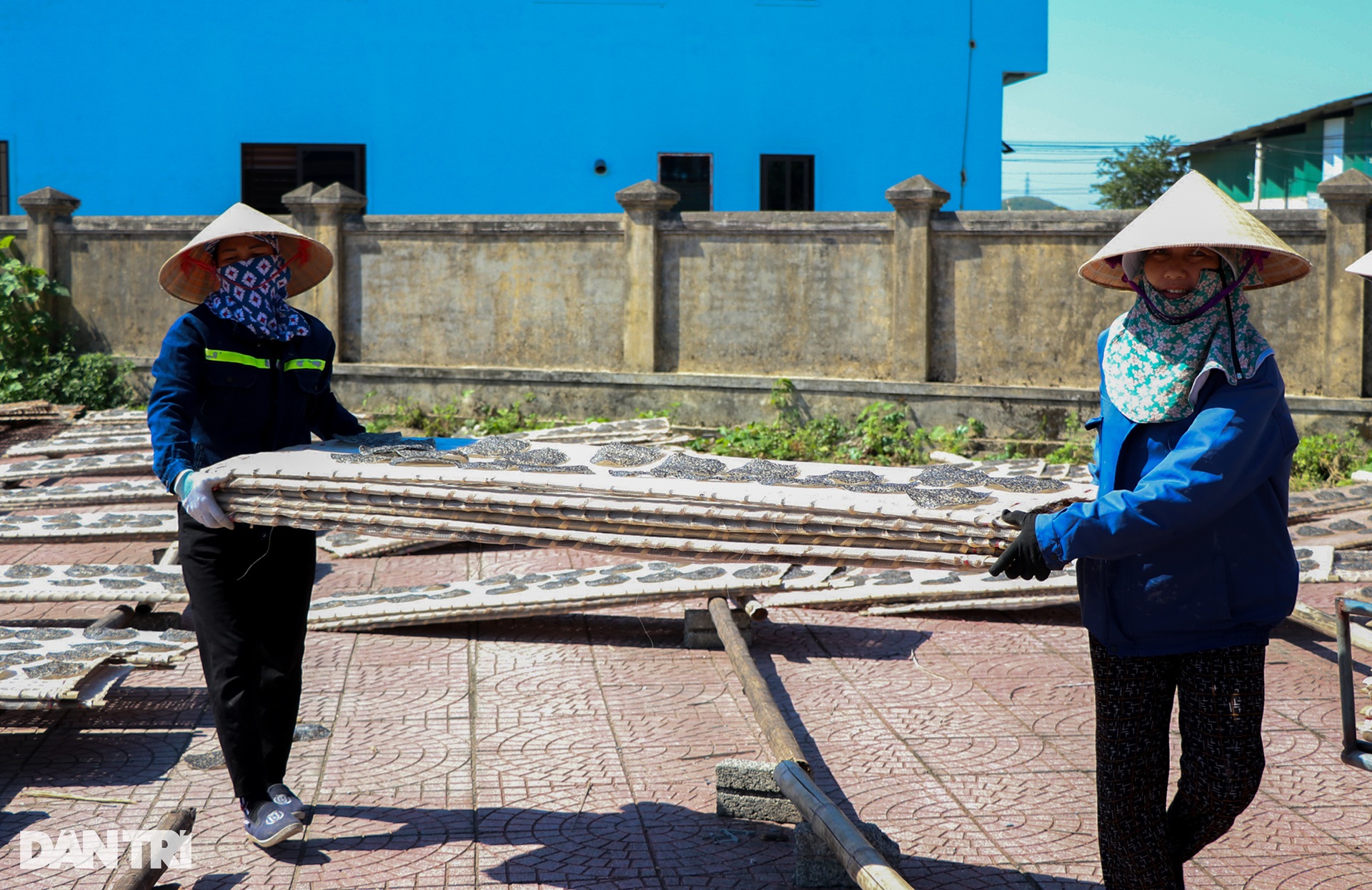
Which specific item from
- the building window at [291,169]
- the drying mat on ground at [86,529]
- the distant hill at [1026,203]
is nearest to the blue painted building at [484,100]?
the building window at [291,169]

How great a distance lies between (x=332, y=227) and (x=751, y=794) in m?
11.2

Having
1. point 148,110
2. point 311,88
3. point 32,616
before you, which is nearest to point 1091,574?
point 32,616

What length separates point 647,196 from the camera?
12656mm

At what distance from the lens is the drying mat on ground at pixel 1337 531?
292 inches

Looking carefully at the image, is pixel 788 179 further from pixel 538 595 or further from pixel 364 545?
pixel 538 595

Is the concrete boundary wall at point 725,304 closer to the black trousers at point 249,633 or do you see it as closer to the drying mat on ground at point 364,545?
the drying mat on ground at point 364,545

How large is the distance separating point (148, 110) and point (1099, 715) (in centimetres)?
1720

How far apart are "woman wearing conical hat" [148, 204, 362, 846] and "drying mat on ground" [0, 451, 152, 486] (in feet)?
24.0

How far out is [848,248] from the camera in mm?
12328

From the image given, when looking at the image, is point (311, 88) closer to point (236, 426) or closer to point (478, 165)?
point (478, 165)

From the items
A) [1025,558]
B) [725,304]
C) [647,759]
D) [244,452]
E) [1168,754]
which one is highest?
[725,304]

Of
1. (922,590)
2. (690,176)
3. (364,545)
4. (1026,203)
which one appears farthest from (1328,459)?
(1026,203)

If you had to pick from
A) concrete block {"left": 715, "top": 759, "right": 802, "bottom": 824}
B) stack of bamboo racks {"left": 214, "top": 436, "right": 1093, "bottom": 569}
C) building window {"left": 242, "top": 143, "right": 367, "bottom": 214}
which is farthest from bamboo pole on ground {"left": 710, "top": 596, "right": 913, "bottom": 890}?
building window {"left": 242, "top": 143, "right": 367, "bottom": 214}

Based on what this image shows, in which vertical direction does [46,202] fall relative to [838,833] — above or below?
above
